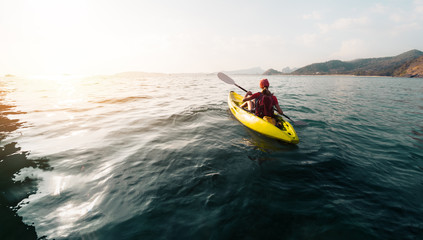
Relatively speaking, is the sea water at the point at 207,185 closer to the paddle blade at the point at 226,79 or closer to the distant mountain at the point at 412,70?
the paddle blade at the point at 226,79

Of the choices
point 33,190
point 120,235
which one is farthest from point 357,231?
point 33,190

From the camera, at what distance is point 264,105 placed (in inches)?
275

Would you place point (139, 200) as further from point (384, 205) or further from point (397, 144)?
point (397, 144)

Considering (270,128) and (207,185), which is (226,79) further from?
(207,185)

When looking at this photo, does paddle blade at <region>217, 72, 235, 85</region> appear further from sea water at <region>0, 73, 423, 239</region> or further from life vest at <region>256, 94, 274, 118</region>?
sea water at <region>0, 73, 423, 239</region>

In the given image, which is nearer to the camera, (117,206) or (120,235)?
(120,235)

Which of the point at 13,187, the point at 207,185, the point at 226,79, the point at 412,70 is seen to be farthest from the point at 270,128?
the point at 412,70

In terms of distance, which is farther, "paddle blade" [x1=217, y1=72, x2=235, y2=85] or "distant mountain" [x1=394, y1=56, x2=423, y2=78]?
"distant mountain" [x1=394, y1=56, x2=423, y2=78]

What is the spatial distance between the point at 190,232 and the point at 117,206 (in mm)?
1602

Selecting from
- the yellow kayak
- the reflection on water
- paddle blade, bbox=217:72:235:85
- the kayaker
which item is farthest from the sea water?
paddle blade, bbox=217:72:235:85

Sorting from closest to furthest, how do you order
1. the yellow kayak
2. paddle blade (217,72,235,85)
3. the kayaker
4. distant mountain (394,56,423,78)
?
the yellow kayak
the kayaker
paddle blade (217,72,235,85)
distant mountain (394,56,423,78)

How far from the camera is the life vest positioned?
6.94m

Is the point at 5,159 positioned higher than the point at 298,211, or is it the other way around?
the point at 5,159

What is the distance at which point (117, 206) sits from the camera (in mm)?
3197
